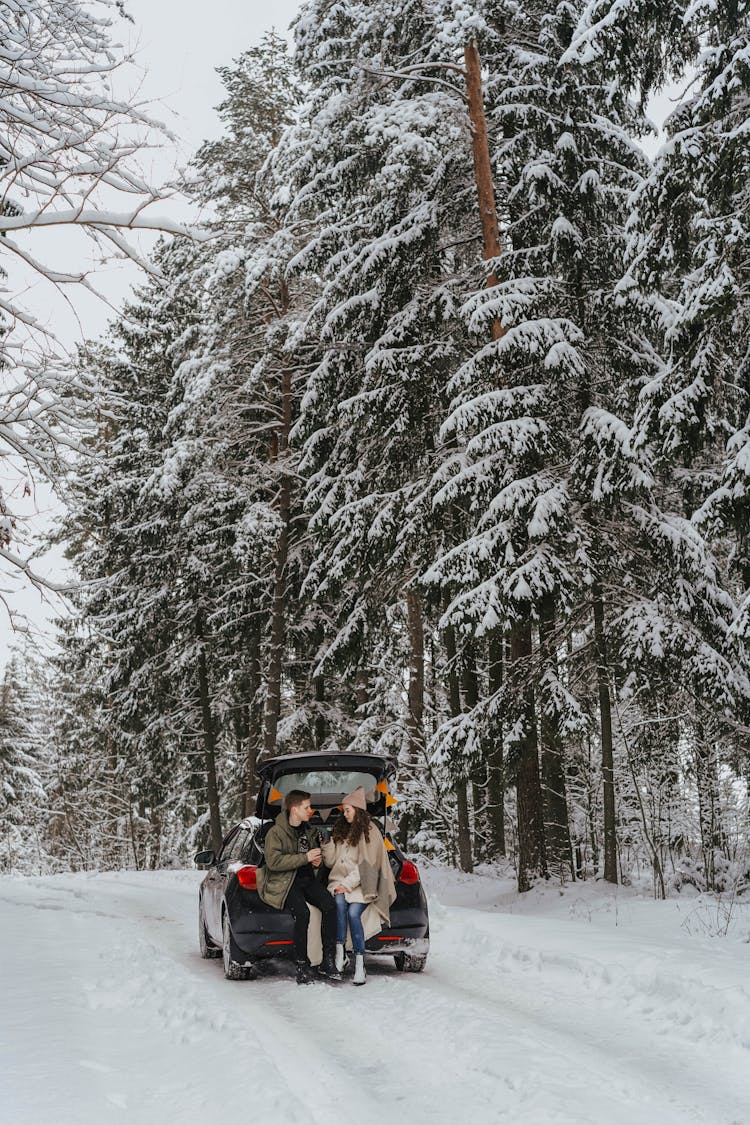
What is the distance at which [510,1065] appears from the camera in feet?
18.0

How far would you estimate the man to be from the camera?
337 inches

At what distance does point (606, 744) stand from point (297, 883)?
6604 mm

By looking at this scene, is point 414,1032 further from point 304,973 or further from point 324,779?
point 324,779

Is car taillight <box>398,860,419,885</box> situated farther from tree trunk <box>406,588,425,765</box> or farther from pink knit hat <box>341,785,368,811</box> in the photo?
tree trunk <box>406,588,425,765</box>

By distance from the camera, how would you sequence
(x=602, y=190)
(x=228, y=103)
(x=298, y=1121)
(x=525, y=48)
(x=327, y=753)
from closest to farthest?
(x=298, y=1121), (x=327, y=753), (x=602, y=190), (x=525, y=48), (x=228, y=103)

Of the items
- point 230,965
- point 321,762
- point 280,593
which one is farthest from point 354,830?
point 280,593

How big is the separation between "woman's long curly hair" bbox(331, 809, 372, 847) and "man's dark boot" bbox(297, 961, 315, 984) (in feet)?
3.46

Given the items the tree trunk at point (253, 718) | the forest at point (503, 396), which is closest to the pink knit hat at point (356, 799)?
the forest at point (503, 396)

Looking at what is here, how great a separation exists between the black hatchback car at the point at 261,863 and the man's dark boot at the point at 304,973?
0.16m

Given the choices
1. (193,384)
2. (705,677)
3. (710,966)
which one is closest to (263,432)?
(193,384)

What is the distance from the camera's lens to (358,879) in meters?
8.54

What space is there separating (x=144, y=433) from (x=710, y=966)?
24929 millimetres

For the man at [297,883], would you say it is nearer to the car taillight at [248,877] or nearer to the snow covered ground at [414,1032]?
the car taillight at [248,877]

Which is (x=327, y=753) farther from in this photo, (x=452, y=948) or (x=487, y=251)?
(x=487, y=251)
